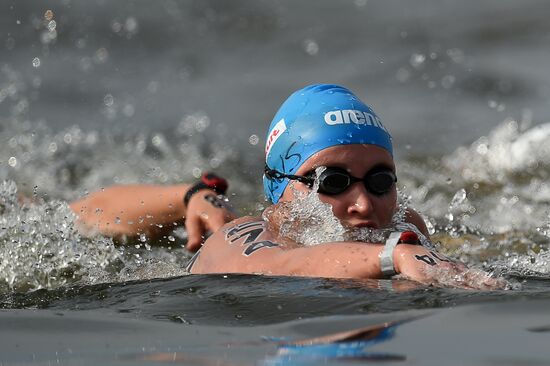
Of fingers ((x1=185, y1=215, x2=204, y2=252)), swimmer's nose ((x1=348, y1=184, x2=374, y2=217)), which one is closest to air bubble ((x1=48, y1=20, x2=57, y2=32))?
fingers ((x1=185, y1=215, x2=204, y2=252))

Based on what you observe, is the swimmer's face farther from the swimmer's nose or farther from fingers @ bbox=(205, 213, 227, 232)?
fingers @ bbox=(205, 213, 227, 232)

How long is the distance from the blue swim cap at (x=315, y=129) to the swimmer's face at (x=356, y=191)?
0.16 ft

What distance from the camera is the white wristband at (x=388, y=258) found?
15.9ft

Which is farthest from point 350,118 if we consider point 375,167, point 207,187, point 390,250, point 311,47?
point 311,47

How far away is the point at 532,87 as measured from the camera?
14938mm

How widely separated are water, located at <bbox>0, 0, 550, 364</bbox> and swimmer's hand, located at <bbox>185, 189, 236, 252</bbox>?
0.26m

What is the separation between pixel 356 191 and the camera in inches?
229

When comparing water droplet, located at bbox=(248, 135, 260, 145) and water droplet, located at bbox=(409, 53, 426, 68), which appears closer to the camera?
water droplet, located at bbox=(248, 135, 260, 145)

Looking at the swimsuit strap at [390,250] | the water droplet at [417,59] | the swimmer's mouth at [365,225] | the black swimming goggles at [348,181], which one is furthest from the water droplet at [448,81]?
the swimsuit strap at [390,250]

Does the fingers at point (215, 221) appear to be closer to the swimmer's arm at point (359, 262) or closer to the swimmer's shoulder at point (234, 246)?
the swimmer's shoulder at point (234, 246)

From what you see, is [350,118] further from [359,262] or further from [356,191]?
[359,262]

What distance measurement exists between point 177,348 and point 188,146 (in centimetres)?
972

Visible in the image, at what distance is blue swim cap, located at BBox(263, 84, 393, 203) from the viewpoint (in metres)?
6.11

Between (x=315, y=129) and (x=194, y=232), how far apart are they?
5.46 ft
